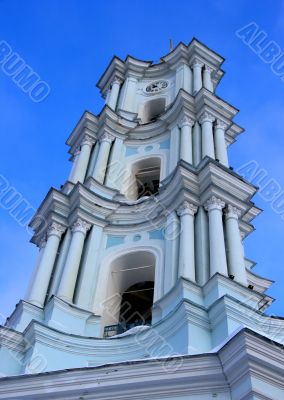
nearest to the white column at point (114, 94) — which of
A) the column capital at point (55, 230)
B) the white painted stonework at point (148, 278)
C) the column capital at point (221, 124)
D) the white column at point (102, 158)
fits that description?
the white painted stonework at point (148, 278)

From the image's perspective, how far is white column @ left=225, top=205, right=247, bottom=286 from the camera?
554 inches

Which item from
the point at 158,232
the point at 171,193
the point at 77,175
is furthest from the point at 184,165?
the point at 77,175

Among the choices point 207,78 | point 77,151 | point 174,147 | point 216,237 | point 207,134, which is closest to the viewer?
point 216,237

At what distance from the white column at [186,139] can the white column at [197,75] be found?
217 cm

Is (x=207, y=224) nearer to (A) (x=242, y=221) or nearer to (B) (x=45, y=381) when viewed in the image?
(A) (x=242, y=221)

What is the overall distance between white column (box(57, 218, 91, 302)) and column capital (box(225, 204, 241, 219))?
3839 mm

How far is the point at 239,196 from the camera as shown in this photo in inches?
653

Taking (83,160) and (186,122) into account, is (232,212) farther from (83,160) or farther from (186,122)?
(83,160)

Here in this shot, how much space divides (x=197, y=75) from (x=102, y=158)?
6416mm

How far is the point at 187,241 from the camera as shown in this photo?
14.9 metres

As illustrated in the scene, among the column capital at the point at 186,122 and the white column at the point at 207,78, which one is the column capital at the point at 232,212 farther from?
the white column at the point at 207,78

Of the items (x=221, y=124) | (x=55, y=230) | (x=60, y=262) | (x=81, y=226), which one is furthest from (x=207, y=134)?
(x=60, y=262)

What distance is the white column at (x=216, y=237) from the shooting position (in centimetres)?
1391

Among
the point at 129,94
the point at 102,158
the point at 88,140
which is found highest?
the point at 129,94
